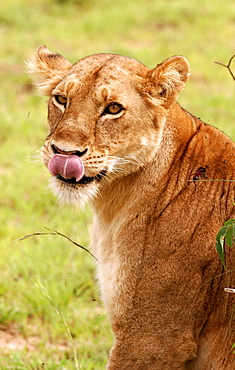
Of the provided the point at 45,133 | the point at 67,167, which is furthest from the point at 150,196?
the point at 45,133

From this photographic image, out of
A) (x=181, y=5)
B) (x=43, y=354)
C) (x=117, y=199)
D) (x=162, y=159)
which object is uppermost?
(x=181, y=5)

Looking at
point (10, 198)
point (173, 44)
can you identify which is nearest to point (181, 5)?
point (173, 44)

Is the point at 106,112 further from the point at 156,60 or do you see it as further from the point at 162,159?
the point at 156,60

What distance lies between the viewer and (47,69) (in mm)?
3426

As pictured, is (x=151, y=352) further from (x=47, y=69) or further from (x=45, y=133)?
(x=45, y=133)

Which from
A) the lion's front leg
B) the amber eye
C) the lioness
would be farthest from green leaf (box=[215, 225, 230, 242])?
the amber eye

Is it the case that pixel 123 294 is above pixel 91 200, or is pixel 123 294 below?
below

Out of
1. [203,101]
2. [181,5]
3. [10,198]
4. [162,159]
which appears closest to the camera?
[162,159]

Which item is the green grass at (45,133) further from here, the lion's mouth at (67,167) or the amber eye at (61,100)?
the lion's mouth at (67,167)

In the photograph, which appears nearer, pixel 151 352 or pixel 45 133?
pixel 151 352

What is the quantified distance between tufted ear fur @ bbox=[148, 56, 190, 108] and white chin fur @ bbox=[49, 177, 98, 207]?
587 mm

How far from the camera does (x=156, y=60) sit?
978 centimetres

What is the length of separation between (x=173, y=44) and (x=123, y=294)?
27.3 ft

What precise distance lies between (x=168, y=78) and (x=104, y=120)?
1.35 ft
